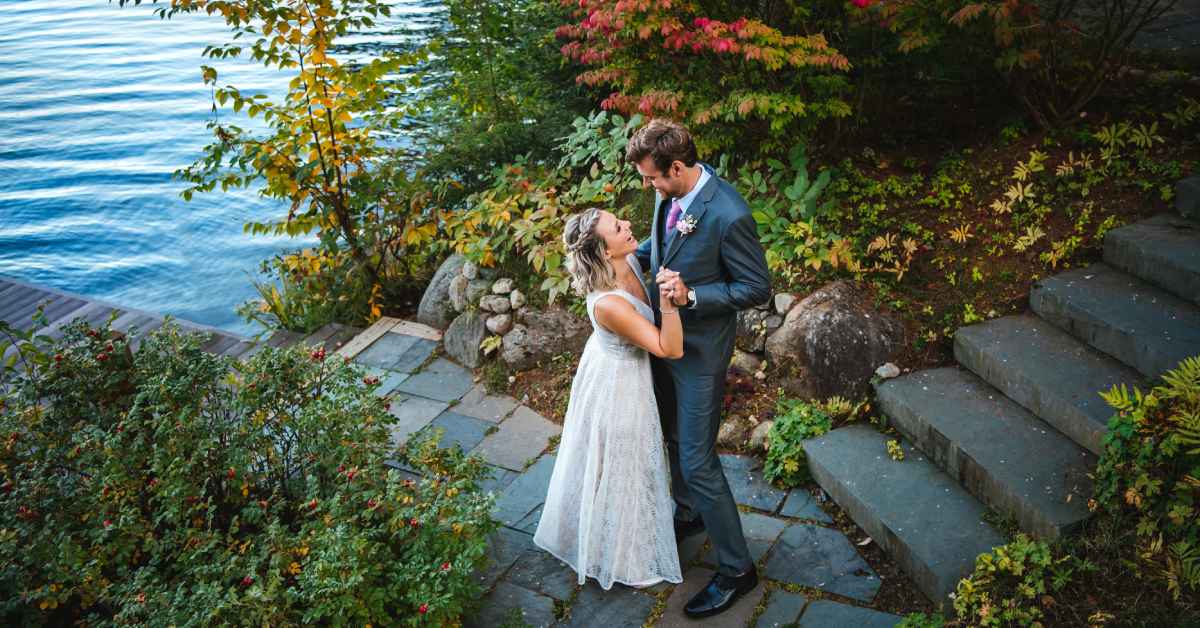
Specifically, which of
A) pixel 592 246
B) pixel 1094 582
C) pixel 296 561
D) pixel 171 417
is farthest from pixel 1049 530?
pixel 171 417

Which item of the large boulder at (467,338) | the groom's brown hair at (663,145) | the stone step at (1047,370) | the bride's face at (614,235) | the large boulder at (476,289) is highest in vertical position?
the groom's brown hair at (663,145)

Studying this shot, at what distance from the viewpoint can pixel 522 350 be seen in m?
5.27

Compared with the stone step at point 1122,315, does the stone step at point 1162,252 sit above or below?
above

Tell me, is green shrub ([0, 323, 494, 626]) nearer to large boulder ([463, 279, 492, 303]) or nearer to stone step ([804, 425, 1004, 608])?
stone step ([804, 425, 1004, 608])

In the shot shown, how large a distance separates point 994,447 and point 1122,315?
2.96ft

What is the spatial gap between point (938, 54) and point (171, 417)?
4.70 meters

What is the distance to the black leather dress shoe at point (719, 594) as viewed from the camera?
3.30 m

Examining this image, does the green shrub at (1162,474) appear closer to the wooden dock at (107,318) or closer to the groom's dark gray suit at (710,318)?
the groom's dark gray suit at (710,318)

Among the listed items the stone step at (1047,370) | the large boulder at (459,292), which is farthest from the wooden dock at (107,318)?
the stone step at (1047,370)

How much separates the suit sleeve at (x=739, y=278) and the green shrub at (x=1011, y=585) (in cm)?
128

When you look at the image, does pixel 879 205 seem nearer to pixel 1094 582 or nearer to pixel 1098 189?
pixel 1098 189

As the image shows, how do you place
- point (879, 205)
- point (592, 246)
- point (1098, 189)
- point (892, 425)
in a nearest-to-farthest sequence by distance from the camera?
point (592, 246), point (892, 425), point (1098, 189), point (879, 205)

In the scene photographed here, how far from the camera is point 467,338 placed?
5.52 metres

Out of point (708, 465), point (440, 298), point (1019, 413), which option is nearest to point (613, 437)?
point (708, 465)
